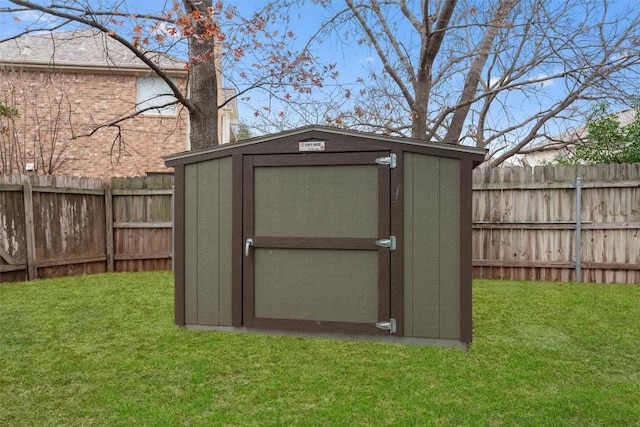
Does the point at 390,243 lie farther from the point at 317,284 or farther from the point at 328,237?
the point at 317,284

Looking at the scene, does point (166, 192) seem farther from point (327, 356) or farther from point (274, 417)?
point (274, 417)

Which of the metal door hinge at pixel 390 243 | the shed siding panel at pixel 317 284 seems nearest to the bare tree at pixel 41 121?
the shed siding panel at pixel 317 284

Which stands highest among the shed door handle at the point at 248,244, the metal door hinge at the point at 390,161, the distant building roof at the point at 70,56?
the distant building roof at the point at 70,56

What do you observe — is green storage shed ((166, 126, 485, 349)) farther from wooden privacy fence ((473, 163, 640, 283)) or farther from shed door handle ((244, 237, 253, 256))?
wooden privacy fence ((473, 163, 640, 283))

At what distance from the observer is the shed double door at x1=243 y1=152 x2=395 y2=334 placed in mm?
4828

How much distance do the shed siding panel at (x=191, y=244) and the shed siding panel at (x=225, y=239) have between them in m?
0.31

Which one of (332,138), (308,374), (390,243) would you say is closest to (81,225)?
(332,138)

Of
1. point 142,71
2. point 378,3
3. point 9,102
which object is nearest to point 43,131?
point 9,102

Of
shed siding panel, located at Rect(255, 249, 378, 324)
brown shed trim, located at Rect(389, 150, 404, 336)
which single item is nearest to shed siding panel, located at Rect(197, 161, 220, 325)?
shed siding panel, located at Rect(255, 249, 378, 324)

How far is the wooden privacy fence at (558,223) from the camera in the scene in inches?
318

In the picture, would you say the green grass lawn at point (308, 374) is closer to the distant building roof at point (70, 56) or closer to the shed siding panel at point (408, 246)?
the shed siding panel at point (408, 246)

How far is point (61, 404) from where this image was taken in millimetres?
3279

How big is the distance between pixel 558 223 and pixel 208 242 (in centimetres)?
611

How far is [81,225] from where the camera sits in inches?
364
